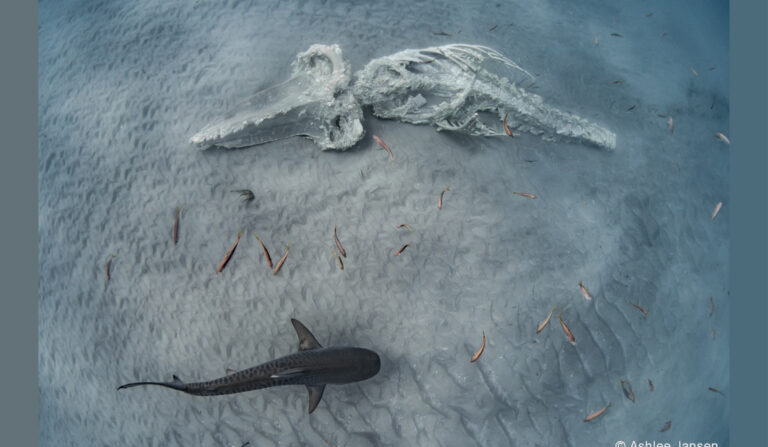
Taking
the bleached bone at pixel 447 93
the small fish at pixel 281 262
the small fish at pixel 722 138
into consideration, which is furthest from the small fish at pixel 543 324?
the small fish at pixel 722 138

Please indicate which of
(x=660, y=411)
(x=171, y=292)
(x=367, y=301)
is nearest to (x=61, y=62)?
(x=171, y=292)

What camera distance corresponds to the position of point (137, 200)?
298 cm

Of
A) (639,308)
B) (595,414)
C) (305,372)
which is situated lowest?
(595,414)

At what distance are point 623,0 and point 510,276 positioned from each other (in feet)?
10.4

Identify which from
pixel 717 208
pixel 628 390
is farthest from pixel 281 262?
pixel 717 208

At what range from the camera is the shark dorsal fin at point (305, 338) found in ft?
8.27

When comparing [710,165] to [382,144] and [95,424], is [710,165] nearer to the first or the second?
[382,144]

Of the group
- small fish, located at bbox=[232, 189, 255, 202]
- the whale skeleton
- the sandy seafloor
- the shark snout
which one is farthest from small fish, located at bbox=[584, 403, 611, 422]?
small fish, located at bbox=[232, 189, 255, 202]

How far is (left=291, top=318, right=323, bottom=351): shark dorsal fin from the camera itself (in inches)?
99.2

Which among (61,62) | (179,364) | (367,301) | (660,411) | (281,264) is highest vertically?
(61,62)

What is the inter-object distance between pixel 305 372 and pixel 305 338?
240mm

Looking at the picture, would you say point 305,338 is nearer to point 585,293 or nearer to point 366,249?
point 366,249

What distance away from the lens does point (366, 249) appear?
109 inches

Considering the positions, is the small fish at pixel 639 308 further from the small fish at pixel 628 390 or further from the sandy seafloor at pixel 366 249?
the small fish at pixel 628 390
